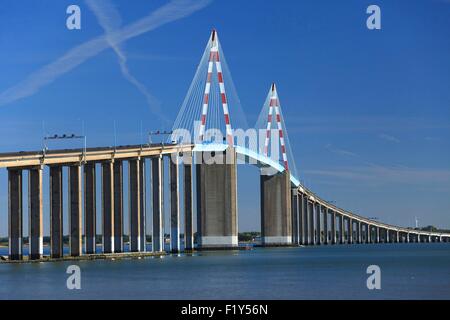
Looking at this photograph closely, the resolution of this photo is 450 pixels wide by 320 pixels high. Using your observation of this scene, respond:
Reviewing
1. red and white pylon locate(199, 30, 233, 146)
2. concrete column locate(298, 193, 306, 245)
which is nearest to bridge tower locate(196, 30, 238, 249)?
red and white pylon locate(199, 30, 233, 146)

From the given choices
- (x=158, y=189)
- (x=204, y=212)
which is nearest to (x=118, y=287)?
(x=158, y=189)

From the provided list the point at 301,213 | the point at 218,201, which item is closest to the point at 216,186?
the point at 218,201

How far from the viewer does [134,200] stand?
102812 mm

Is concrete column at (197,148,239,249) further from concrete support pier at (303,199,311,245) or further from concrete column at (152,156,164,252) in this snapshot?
concrete support pier at (303,199,311,245)

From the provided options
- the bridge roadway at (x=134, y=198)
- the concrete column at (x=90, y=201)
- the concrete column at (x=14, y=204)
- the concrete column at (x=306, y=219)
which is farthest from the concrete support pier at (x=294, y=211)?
the concrete column at (x=14, y=204)

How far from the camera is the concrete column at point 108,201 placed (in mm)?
96500

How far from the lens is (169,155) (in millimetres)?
113188

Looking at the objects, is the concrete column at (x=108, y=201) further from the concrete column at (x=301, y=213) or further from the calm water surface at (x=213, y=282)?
the concrete column at (x=301, y=213)

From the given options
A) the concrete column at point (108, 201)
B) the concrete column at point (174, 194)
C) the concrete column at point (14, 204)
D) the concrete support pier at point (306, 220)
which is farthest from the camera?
the concrete support pier at point (306, 220)

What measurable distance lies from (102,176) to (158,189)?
37.1 ft

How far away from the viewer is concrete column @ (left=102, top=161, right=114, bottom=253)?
96500mm

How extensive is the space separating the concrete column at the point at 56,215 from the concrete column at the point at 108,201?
888cm

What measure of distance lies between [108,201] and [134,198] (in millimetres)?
6328

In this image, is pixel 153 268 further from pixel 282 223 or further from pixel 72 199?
pixel 282 223
